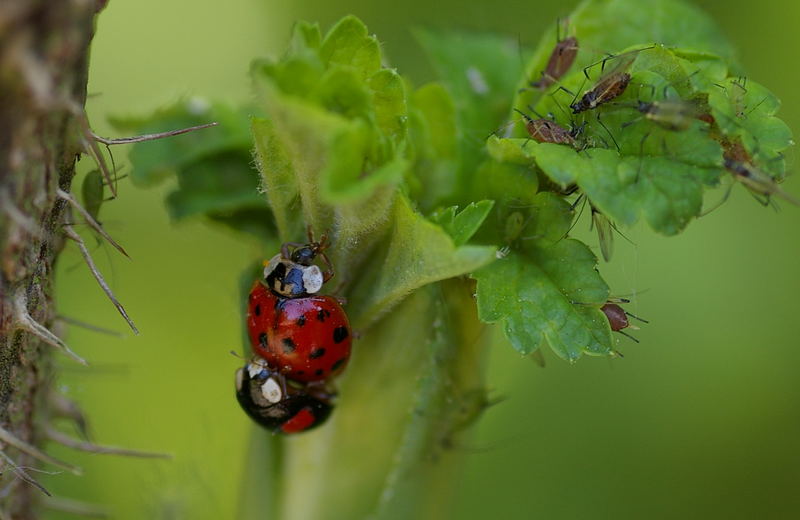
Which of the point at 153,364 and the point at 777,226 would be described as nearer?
the point at 153,364

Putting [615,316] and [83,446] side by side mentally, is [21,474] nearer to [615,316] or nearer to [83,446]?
[83,446]

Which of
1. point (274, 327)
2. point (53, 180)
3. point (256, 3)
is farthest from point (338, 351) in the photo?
point (256, 3)

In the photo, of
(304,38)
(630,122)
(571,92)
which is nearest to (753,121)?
(630,122)

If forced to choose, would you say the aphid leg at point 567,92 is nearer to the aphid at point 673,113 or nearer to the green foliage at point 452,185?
the green foliage at point 452,185

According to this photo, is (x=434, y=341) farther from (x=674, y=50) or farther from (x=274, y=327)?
(x=674, y=50)

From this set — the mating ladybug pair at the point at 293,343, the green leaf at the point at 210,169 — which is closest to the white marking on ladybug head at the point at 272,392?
Answer: the mating ladybug pair at the point at 293,343

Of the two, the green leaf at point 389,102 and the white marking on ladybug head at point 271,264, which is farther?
the white marking on ladybug head at point 271,264

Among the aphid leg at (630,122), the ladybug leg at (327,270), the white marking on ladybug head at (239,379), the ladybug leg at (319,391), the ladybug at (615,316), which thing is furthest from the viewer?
the white marking on ladybug head at (239,379)

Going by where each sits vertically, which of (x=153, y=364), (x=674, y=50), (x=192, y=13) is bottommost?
(x=153, y=364)
